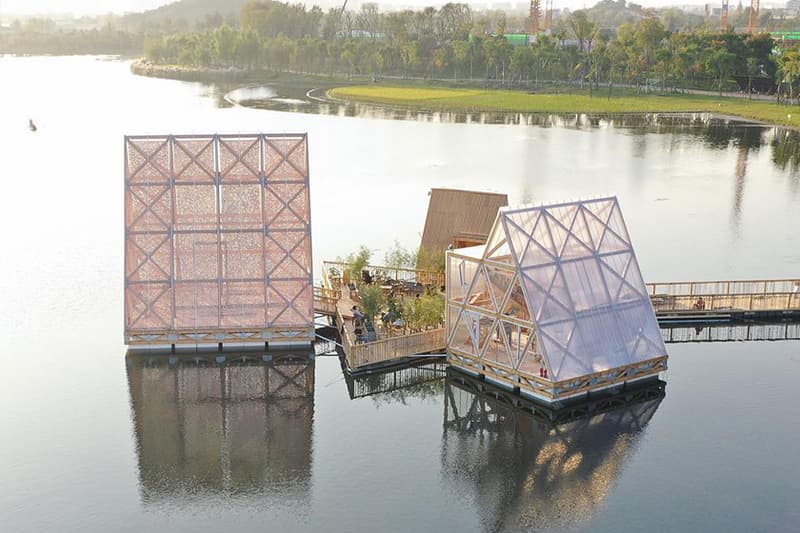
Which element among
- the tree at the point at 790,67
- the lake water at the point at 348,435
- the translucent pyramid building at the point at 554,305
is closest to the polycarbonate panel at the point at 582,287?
the translucent pyramid building at the point at 554,305

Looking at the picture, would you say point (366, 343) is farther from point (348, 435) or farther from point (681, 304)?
point (681, 304)

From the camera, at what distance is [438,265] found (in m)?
57.4


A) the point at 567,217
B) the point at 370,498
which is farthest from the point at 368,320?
the point at 370,498

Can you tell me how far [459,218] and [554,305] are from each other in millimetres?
16565

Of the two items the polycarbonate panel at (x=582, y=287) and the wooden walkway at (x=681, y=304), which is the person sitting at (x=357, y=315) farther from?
the polycarbonate panel at (x=582, y=287)

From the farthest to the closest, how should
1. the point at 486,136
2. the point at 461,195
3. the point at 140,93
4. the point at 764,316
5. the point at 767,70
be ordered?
1. the point at 140,93
2. the point at 767,70
3. the point at 486,136
4. the point at 461,195
5. the point at 764,316

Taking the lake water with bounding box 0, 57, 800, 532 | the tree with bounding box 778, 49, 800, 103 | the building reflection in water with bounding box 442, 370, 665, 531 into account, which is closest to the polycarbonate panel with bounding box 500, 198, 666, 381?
the building reflection in water with bounding box 442, 370, 665, 531

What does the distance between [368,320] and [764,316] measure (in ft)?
73.6

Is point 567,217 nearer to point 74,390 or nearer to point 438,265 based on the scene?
point 438,265

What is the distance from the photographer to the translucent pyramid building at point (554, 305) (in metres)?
43.9

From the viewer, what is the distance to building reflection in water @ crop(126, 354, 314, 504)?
3709cm

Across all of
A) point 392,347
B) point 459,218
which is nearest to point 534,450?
point 392,347

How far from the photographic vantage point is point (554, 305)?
145 feet

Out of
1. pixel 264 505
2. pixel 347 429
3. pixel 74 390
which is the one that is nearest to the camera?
pixel 264 505
